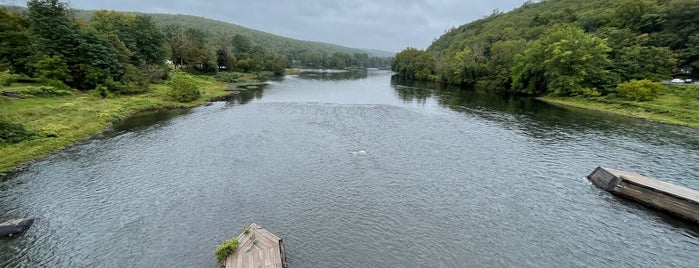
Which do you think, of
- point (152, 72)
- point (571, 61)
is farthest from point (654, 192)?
point (152, 72)

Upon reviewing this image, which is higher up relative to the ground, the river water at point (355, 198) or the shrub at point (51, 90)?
the shrub at point (51, 90)

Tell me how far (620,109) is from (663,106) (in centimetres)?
543

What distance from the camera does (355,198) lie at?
22.9 meters

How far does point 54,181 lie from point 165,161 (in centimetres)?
759

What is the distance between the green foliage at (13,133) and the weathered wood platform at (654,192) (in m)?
51.4

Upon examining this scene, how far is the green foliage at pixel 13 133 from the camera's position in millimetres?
28891

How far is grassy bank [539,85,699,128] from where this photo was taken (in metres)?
47.9

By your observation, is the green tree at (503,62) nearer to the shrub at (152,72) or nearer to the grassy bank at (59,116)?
the grassy bank at (59,116)

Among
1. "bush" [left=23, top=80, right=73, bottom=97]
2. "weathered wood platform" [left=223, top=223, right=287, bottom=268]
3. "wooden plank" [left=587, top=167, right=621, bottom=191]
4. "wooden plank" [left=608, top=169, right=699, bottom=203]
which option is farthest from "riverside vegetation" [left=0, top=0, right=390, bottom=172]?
"wooden plank" [left=608, top=169, right=699, bottom=203]

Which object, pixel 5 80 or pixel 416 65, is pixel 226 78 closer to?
pixel 5 80

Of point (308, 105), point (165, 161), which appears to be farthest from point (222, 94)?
point (165, 161)

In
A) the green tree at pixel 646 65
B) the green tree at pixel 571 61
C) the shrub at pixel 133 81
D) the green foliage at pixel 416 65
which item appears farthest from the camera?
the green foliage at pixel 416 65

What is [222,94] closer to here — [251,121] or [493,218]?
[251,121]

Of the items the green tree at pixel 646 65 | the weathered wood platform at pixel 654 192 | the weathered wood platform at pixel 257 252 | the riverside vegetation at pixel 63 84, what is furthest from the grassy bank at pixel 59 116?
the green tree at pixel 646 65
